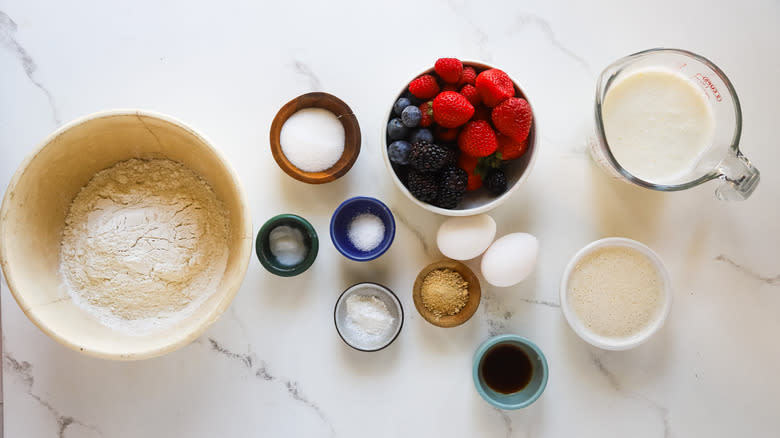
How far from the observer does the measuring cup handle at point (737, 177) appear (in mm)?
1177

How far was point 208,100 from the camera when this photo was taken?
1314 mm

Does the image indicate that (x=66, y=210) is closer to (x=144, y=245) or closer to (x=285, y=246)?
(x=144, y=245)

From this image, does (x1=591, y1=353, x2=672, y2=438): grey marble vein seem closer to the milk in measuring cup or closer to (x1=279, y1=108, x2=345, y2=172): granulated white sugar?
the milk in measuring cup

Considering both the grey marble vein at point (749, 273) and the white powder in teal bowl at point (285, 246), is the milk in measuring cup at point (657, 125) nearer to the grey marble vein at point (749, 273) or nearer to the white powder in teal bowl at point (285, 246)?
the grey marble vein at point (749, 273)

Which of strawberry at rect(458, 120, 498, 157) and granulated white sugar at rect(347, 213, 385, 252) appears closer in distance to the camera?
strawberry at rect(458, 120, 498, 157)

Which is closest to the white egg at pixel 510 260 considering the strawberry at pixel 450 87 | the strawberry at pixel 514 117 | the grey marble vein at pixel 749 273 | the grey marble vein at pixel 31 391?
the strawberry at pixel 514 117

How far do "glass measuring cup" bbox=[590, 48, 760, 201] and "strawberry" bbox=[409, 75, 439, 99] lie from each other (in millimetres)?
362

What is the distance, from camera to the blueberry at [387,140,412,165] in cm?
115

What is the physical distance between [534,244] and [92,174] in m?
0.99

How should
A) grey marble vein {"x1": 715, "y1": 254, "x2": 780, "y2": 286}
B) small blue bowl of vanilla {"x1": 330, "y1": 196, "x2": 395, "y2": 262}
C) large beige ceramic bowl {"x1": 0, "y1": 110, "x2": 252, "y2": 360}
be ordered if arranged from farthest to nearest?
grey marble vein {"x1": 715, "y1": 254, "x2": 780, "y2": 286} → small blue bowl of vanilla {"x1": 330, "y1": 196, "x2": 395, "y2": 262} → large beige ceramic bowl {"x1": 0, "y1": 110, "x2": 252, "y2": 360}

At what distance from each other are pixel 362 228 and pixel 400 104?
11.6 inches

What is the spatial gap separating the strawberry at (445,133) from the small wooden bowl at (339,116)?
182mm

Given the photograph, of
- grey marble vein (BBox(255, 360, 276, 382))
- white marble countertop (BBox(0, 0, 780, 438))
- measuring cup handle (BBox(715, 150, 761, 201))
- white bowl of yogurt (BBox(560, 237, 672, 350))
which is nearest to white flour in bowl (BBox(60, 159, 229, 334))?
white marble countertop (BBox(0, 0, 780, 438))

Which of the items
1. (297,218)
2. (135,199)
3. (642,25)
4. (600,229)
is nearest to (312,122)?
(297,218)
